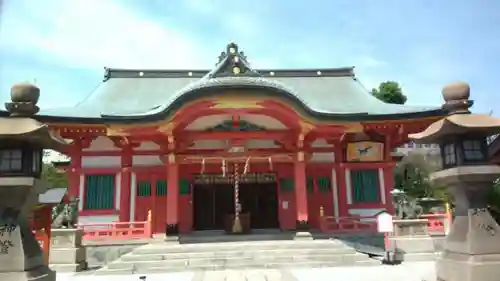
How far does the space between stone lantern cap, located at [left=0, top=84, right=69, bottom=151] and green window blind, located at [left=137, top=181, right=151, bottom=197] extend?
829 centimetres

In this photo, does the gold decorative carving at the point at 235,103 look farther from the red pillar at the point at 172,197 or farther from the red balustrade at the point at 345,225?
the red balustrade at the point at 345,225

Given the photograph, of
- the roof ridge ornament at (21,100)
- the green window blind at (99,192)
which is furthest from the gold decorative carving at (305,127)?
the roof ridge ornament at (21,100)

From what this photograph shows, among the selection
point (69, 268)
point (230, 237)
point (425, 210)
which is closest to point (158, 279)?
point (69, 268)

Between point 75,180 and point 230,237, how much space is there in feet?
21.0

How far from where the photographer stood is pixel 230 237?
14.3 metres

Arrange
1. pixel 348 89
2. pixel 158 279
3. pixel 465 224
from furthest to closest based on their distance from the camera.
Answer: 1. pixel 348 89
2. pixel 158 279
3. pixel 465 224

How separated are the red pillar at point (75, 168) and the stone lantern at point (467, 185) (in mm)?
12735

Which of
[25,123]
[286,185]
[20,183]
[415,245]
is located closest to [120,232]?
[286,185]

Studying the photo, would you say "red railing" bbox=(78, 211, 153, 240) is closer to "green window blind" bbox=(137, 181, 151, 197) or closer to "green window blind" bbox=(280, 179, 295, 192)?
"green window blind" bbox=(137, 181, 151, 197)

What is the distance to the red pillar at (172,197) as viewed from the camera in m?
14.3

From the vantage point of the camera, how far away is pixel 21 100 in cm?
Answer: 721

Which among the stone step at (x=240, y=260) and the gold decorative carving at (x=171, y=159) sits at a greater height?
the gold decorative carving at (x=171, y=159)

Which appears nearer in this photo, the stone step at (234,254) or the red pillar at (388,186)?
the stone step at (234,254)

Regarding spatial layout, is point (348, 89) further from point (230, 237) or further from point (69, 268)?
point (69, 268)
